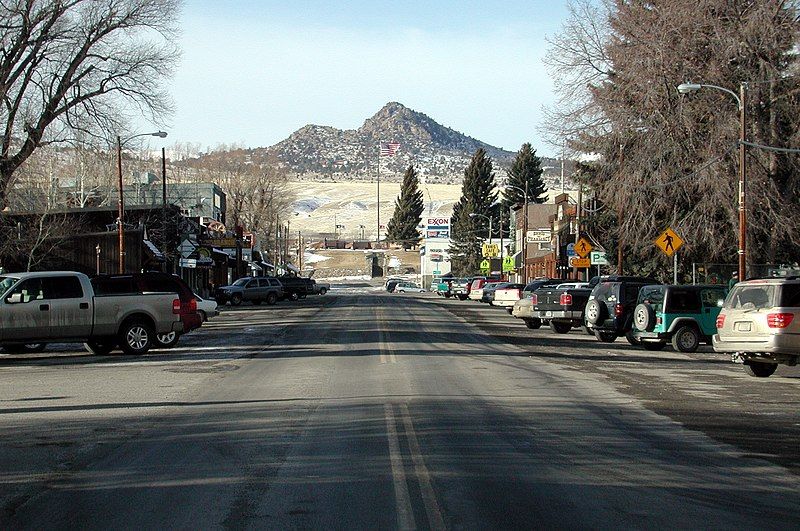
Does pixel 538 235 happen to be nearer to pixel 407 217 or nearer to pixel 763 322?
pixel 763 322

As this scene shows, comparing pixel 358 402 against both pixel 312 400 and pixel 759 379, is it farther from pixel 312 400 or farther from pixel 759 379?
A: pixel 759 379

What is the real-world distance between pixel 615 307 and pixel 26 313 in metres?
16.1

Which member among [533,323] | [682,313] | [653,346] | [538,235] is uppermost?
[538,235]

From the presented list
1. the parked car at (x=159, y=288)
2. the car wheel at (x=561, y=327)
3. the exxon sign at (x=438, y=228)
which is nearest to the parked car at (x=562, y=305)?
the car wheel at (x=561, y=327)

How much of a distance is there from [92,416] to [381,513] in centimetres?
734

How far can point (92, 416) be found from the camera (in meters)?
14.0

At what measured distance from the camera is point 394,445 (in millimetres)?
11102

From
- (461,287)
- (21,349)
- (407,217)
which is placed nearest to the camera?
(21,349)

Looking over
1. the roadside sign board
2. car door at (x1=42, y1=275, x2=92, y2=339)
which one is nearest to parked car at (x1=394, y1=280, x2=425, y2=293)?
the roadside sign board

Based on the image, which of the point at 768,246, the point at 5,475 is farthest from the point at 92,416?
the point at 768,246

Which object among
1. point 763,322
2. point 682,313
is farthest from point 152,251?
point 763,322

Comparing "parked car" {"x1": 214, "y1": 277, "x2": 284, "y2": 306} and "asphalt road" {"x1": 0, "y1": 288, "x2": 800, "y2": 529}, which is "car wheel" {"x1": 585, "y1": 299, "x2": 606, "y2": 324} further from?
"parked car" {"x1": 214, "y1": 277, "x2": 284, "y2": 306}

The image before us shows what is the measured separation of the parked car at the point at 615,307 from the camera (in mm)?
28969

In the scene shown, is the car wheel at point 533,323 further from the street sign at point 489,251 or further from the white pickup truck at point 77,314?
the street sign at point 489,251
